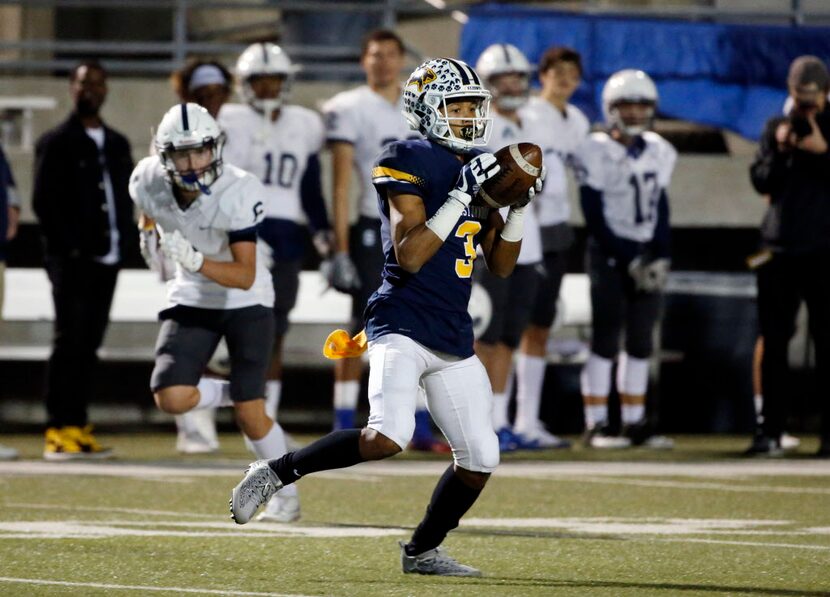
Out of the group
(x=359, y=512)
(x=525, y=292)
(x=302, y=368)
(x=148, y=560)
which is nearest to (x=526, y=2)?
(x=302, y=368)

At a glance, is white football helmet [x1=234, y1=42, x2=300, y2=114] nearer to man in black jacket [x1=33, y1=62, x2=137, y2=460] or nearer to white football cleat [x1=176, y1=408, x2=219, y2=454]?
man in black jacket [x1=33, y1=62, x2=137, y2=460]

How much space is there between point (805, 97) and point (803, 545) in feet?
11.6

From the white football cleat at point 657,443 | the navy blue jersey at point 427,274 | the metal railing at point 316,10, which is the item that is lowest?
the white football cleat at point 657,443

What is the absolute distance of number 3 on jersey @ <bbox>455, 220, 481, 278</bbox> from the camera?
5148mm

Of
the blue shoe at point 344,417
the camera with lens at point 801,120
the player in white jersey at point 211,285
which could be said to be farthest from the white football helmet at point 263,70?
the camera with lens at point 801,120

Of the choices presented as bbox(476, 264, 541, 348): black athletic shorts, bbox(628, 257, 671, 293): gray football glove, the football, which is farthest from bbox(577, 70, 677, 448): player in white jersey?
the football

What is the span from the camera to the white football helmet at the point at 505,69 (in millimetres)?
9056

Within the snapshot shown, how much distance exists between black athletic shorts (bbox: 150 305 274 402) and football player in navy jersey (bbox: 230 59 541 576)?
1184 millimetres

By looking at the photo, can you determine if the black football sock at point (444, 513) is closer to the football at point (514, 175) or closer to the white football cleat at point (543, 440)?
the football at point (514, 175)

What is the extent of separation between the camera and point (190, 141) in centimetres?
642

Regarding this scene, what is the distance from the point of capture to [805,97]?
28.6 feet

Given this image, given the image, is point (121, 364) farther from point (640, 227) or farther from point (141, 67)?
point (640, 227)

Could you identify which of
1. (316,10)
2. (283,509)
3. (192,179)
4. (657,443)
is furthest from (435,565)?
(316,10)

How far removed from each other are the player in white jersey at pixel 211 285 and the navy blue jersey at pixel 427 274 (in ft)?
4.28
